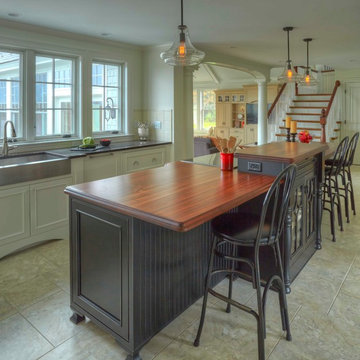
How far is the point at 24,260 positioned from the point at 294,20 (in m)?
3.92

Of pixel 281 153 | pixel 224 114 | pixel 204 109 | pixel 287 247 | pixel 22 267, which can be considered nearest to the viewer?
pixel 287 247

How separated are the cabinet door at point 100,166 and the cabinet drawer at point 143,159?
0.79 feet

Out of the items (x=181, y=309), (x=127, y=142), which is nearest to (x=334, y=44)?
(x=127, y=142)

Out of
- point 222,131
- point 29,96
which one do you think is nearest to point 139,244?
point 29,96

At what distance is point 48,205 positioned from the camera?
11.6 feet

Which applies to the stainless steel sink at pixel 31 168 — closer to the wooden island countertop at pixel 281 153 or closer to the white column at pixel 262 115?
the wooden island countertop at pixel 281 153

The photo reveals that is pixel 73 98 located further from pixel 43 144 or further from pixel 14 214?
pixel 14 214

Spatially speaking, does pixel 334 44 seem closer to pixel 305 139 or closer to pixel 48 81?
pixel 305 139

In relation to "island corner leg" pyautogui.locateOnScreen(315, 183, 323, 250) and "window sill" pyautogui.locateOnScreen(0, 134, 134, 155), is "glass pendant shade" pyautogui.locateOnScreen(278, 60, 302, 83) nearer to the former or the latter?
"island corner leg" pyautogui.locateOnScreen(315, 183, 323, 250)

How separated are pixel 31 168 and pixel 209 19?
255cm

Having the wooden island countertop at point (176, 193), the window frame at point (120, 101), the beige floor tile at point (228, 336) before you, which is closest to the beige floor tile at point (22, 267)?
the wooden island countertop at point (176, 193)

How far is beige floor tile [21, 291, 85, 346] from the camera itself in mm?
2100

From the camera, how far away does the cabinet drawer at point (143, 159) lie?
465 cm

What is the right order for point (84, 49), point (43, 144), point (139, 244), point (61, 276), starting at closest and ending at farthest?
point (139, 244) → point (61, 276) → point (43, 144) → point (84, 49)
